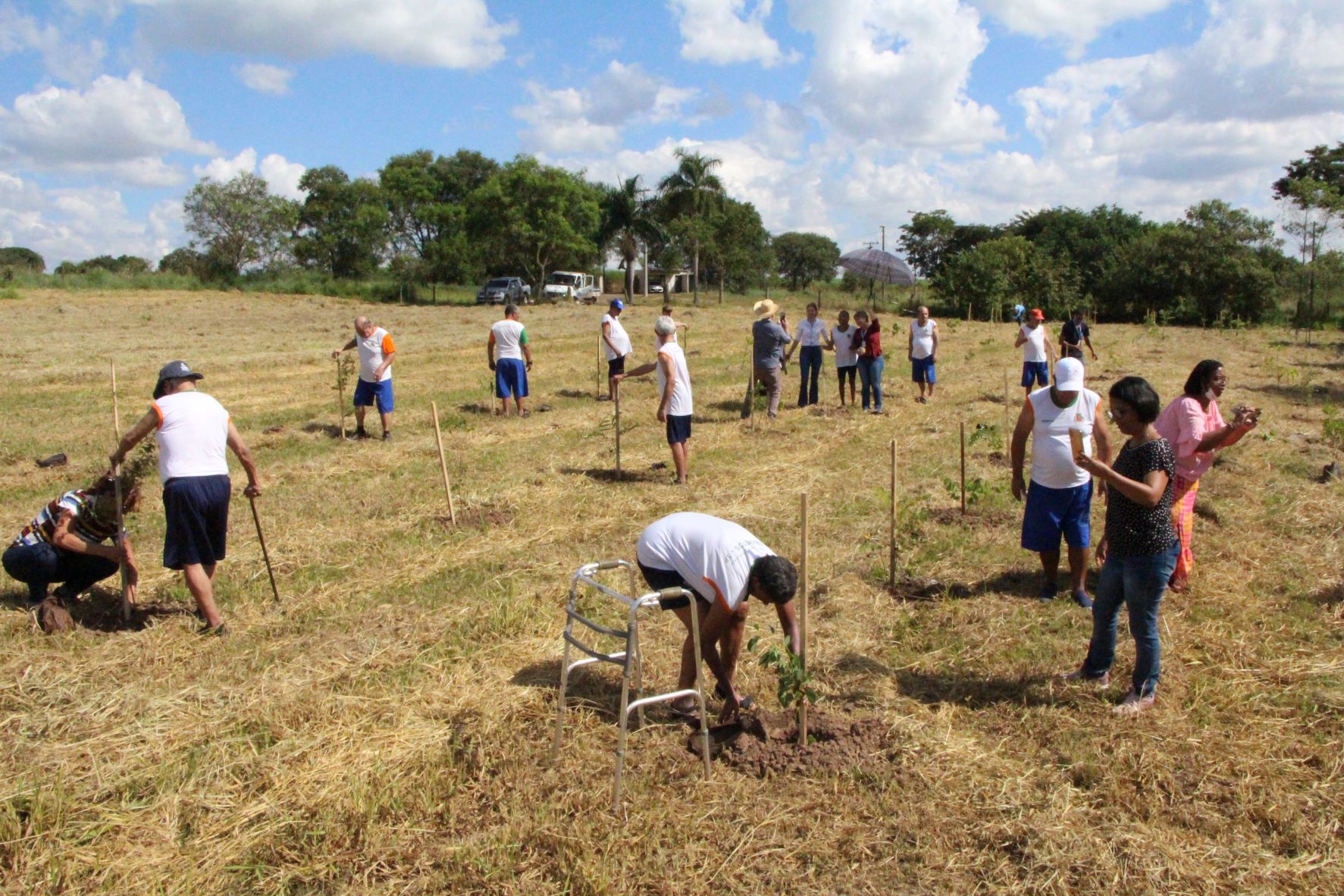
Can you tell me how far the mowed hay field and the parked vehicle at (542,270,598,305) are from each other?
111ft

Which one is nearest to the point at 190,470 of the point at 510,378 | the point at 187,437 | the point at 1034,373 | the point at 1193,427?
the point at 187,437

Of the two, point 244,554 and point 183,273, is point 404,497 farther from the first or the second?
point 183,273

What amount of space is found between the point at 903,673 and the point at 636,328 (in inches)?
901

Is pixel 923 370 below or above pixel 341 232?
below

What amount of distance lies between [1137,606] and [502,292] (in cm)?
3870

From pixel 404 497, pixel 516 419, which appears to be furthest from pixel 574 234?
pixel 404 497

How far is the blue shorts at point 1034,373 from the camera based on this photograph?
12305mm

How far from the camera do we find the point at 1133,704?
458cm

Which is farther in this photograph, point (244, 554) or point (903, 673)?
point (244, 554)

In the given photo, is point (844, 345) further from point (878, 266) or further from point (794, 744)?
point (794, 744)

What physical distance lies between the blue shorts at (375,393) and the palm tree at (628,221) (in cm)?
3377

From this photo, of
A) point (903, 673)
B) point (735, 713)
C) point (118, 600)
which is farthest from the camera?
point (118, 600)

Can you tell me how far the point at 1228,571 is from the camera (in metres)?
6.44

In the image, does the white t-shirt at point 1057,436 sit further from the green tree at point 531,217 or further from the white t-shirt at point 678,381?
the green tree at point 531,217
